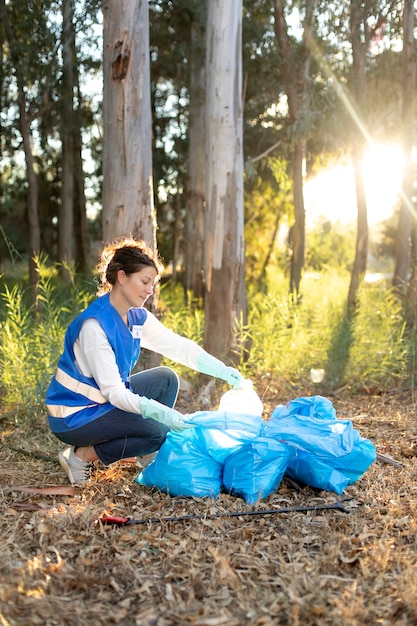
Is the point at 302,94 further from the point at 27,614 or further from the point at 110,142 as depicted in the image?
the point at 27,614

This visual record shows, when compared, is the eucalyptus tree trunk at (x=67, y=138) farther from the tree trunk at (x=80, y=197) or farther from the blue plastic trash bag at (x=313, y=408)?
the blue plastic trash bag at (x=313, y=408)

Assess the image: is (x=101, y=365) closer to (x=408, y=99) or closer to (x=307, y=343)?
(x=307, y=343)

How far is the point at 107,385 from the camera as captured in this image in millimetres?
3479

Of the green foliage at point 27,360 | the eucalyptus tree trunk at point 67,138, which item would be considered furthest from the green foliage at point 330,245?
the green foliage at point 27,360

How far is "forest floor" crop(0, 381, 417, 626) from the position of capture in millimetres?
2430

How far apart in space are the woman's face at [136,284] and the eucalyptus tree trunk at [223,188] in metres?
2.89

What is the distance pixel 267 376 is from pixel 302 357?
388 millimetres

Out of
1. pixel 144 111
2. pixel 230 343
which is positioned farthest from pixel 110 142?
pixel 230 343

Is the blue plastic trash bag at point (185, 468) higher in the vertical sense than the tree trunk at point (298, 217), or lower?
lower

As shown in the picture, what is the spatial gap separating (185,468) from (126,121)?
3.27 m

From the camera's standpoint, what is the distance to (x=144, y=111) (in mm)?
5820

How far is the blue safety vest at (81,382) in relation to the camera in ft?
11.8

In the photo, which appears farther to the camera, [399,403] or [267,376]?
[267,376]

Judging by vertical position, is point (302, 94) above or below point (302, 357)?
above
